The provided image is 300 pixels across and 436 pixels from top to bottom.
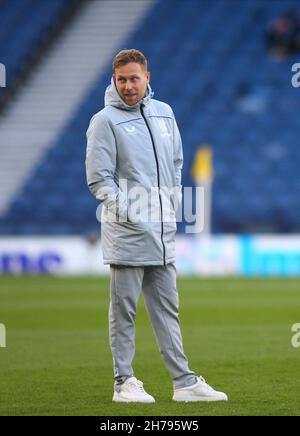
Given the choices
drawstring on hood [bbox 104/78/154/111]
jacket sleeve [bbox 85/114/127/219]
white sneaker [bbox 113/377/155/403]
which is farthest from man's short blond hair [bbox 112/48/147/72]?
white sneaker [bbox 113/377/155/403]

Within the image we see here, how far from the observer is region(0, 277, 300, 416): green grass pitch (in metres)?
7.10

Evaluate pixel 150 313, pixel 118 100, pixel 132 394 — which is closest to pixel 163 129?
pixel 118 100

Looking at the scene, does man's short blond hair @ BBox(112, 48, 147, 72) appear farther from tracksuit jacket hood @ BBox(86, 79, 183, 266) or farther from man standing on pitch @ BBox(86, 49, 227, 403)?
tracksuit jacket hood @ BBox(86, 79, 183, 266)

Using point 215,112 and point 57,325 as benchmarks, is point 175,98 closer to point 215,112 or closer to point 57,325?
point 215,112

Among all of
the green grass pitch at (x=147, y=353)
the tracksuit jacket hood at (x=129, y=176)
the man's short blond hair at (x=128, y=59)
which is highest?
the man's short blond hair at (x=128, y=59)

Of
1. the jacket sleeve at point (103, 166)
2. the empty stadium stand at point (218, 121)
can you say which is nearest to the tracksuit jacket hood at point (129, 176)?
the jacket sleeve at point (103, 166)

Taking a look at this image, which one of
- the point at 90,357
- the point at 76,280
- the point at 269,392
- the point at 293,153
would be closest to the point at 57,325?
the point at 90,357

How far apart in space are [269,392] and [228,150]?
23.5m

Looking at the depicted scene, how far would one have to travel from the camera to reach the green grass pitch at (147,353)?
710 cm

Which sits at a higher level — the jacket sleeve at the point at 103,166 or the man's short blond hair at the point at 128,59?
the man's short blond hair at the point at 128,59

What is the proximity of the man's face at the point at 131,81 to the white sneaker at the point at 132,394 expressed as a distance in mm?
1756

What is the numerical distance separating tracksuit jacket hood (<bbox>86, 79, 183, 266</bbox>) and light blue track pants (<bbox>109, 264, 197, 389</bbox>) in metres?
0.13

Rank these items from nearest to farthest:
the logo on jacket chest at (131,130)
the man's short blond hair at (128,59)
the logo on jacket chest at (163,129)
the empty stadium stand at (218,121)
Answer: the man's short blond hair at (128,59)
the logo on jacket chest at (131,130)
the logo on jacket chest at (163,129)
the empty stadium stand at (218,121)

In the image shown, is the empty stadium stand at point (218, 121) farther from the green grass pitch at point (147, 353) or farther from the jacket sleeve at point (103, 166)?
the jacket sleeve at point (103, 166)
